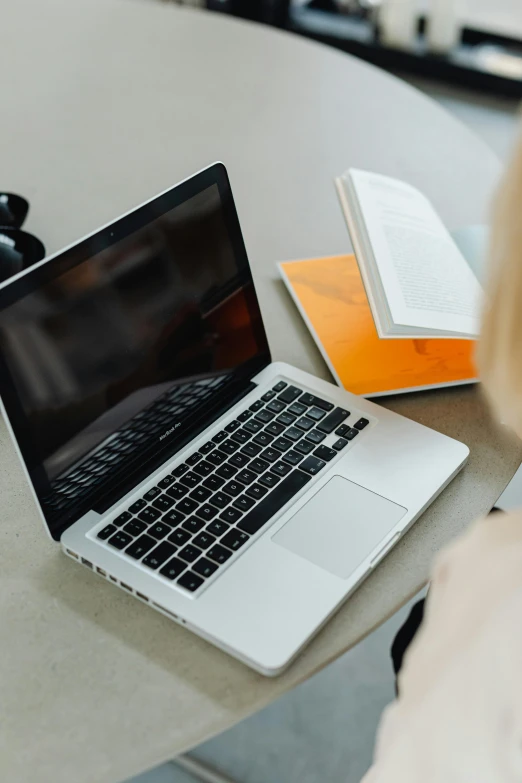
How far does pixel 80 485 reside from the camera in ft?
2.37

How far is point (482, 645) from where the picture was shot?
17.4 inches

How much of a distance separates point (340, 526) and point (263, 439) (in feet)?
0.40

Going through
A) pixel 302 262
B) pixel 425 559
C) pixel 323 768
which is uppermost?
pixel 302 262

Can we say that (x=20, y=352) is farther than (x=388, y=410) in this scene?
No

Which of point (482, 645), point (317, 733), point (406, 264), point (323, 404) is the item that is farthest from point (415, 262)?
point (317, 733)

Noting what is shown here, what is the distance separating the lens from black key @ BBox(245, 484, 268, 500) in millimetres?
746

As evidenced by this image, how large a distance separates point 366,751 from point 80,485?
814mm

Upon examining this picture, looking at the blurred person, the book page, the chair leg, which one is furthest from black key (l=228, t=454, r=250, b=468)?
the chair leg

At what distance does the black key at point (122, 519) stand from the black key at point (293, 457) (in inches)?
6.1

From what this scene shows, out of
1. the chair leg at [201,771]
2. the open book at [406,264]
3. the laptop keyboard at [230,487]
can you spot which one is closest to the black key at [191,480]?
the laptop keyboard at [230,487]

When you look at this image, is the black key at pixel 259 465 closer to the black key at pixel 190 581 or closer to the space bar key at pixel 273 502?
the space bar key at pixel 273 502

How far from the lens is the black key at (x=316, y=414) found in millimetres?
832

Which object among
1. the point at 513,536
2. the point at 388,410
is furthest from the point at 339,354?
the point at 513,536

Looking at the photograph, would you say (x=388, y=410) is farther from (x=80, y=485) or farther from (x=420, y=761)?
(x=420, y=761)
